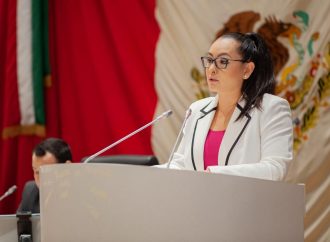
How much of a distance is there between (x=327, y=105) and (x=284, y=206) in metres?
1.97

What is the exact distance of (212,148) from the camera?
2.54 meters

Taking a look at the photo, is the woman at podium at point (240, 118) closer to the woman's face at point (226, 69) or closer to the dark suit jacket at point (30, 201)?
the woman's face at point (226, 69)

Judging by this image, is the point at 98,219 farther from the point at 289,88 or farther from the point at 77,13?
the point at 77,13

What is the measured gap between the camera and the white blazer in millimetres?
2348

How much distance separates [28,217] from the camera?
2639 mm

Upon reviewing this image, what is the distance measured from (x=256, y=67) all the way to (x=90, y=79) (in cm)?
249

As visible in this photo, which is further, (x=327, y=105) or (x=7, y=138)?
(x=7, y=138)

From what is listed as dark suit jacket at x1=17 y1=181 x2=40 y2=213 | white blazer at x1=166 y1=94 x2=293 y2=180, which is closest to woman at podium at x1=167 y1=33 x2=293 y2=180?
white blazer at x1=166 y1=94 x2=293 y2=180

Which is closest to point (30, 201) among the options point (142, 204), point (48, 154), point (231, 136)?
point (48, 154)

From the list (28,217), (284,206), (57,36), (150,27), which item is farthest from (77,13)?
(284,206)

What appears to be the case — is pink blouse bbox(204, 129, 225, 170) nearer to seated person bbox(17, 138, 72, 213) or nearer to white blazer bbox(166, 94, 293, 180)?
white blazer bbox(166, 94, 293, 180)

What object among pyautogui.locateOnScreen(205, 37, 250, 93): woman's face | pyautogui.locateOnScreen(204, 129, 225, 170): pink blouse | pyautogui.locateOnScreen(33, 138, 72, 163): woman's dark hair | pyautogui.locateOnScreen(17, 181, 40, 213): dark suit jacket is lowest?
pyautogui.locateOnScreen(17, 181, 40, 213): dark suit jacket

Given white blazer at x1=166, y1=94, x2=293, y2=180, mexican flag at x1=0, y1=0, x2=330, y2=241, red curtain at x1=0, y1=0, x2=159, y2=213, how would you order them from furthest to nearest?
red curtain at x1=0, y1=0, x2=159, y2=213
mexican flag at x1=0, y1=0, x2=330, y2=241
white blazer at x1=166, y1=94, x2=293, y2=180

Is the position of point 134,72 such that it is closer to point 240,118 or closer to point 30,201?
point 30,201
